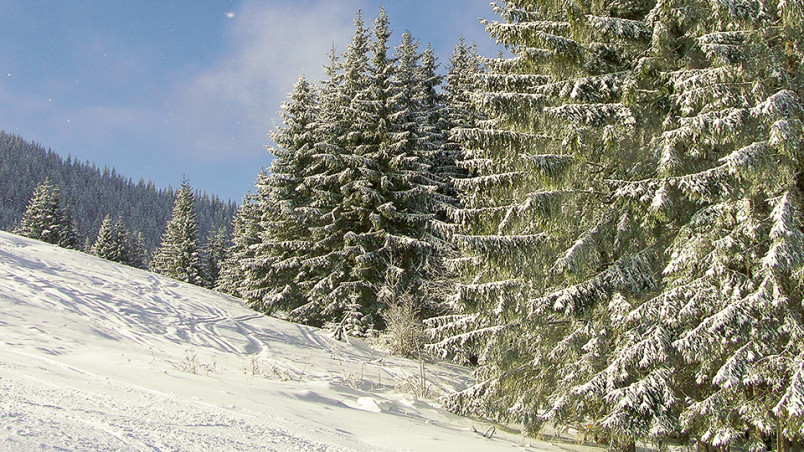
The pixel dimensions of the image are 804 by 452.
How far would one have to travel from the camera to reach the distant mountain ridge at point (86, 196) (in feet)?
471

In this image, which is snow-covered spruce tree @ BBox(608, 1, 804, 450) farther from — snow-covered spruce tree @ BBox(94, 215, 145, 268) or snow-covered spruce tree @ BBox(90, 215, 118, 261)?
snow-covered spruce tree @ BBox(90, 215, 118, 261)

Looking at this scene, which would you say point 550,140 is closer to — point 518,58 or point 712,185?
point 518,58

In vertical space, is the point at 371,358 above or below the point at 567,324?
below

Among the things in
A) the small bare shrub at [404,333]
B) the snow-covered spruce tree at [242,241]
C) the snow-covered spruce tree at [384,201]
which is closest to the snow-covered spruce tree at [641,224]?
the small bare shrub at [404,333]

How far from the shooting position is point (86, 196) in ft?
521

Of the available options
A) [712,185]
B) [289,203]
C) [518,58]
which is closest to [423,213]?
[289,203]

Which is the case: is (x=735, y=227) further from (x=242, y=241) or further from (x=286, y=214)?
(x=242, y=241)

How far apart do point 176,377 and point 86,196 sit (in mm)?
184619

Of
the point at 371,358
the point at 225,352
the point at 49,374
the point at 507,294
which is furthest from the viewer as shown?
the point at 371,358

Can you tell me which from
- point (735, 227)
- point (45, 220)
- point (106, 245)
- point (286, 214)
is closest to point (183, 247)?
point (106, 245)

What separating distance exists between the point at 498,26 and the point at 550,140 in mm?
2445

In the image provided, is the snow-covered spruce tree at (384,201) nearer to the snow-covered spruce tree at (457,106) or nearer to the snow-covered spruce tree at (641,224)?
the snow-covered spruce tree at (457,106)

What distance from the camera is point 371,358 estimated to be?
1414 centimetres

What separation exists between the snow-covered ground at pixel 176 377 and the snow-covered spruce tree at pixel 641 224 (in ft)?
6.23
